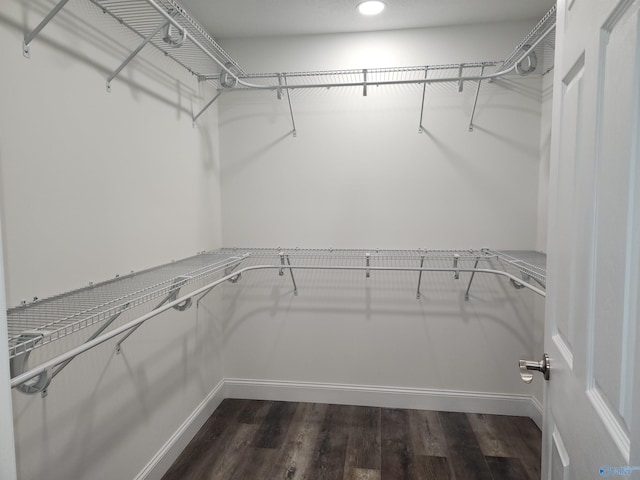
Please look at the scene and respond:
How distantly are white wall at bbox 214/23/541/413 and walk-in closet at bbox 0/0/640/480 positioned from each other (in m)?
0.01

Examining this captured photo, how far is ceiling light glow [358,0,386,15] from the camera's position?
78.0 inches

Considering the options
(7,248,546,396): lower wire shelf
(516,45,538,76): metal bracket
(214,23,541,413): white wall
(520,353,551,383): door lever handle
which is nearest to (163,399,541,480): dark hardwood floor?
(214,23,541,413): white wall

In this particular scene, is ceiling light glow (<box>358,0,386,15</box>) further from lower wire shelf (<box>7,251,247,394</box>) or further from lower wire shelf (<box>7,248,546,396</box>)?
lower wire shelf (<box>7,251,247,394</box>)

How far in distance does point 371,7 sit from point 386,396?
86.1 inches

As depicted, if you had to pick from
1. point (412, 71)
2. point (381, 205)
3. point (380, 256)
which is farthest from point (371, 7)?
point (380, 256)

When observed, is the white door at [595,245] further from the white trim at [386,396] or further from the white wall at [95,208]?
the white trim at [386,396]

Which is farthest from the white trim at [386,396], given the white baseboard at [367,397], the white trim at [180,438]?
the white trim at [180,438]

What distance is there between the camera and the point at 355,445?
6.80ft

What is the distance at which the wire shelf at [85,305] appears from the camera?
33.9 inches

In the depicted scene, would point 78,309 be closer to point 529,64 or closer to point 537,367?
point 537,367

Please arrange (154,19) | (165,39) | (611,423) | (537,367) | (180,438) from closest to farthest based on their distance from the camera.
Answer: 1. (611,423)
2. (537,367)
3. (165,39)
4. (154,19)
5. (180,438)

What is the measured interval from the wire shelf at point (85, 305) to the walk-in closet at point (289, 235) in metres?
0.01

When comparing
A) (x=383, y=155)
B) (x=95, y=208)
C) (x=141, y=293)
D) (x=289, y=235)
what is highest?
(x=383, y=155)

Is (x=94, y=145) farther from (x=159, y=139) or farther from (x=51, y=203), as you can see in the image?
(x=159, y=139)
